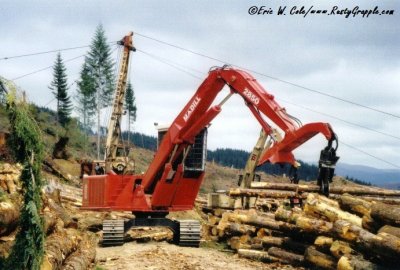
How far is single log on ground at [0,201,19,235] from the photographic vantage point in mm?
8266

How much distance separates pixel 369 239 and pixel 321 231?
2309 millimetres

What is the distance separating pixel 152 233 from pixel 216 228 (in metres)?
2.38

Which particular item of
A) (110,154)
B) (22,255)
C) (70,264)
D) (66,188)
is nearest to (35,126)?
(22,255)

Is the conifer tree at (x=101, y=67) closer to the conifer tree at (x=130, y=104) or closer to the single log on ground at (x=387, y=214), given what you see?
the conifer tree at (x=130, y=104)

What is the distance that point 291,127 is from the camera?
402 inches

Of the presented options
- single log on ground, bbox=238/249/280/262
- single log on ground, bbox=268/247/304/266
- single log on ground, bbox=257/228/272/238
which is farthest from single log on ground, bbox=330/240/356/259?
single log on ground, bbox=257/228/272/238

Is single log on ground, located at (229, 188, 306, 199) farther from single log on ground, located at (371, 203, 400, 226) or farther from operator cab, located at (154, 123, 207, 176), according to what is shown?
single log on ground, located at (371, 203, 400, 226)

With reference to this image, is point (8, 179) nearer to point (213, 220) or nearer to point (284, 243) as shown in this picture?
point (284, 243)

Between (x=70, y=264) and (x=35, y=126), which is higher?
(x=35, y=126)

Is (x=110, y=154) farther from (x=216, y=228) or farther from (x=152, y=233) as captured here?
(x=216, y=228)

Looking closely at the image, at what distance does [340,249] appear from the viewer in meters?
10.8

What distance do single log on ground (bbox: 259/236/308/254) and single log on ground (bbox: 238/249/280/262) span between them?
0.40 metres

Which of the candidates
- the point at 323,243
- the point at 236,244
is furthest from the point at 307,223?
the point at 236,244

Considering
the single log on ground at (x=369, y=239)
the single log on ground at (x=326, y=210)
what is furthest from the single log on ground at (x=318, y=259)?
the single log on ground at (x=326, y=210)
